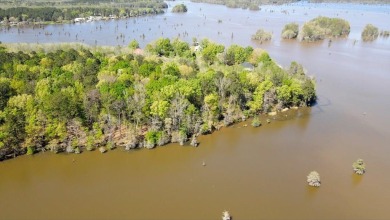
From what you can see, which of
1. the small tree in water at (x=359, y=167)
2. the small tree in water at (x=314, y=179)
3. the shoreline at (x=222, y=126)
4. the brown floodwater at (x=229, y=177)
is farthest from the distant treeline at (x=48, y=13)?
the small tree in water at (x=359, y=167)

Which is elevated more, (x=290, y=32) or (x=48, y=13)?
(x=48, y=13)

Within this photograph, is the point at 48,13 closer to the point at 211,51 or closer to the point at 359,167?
the point at 211,51

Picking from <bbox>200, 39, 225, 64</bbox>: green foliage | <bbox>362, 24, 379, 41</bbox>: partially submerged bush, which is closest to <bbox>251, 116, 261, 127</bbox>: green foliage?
<bbox>200, 39, 225, 64</bbox>: green foliage

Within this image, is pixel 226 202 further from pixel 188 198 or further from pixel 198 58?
pixel 198 58

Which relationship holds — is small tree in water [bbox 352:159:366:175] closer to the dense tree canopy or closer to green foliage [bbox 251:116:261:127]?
green foliage [bbox 251:116:261:127]

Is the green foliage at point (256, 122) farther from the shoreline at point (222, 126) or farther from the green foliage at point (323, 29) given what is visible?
the green foliage at point (323, 29)

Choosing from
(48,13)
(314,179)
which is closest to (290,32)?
(314,179)

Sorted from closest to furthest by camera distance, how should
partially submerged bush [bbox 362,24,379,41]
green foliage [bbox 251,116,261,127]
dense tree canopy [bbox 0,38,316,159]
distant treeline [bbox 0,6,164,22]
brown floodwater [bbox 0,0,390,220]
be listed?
1. brown floodwater [bbox 0,0,390,220]
2. dense tree canopy [bbox 0,38,316,159]
3. green foliage [bbox 251,116,261,127]
4. partially submerged bush [bbox 362,24,379,41]
5. distant treeline [bbox 0,6,164,22]
